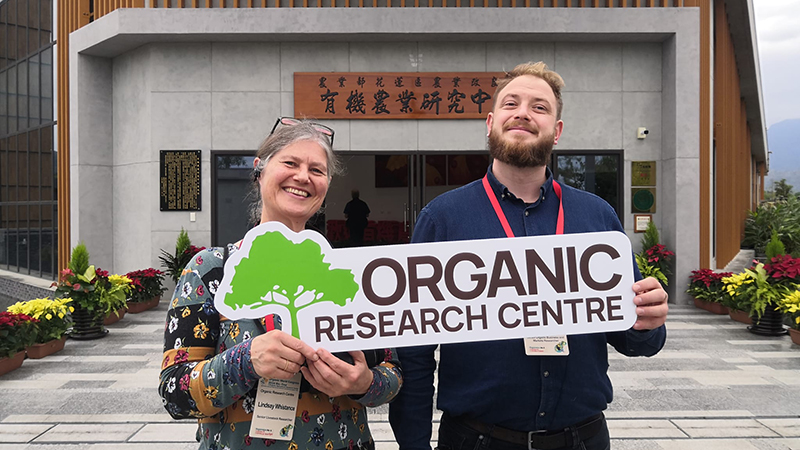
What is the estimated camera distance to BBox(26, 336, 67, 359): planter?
501 centimetres

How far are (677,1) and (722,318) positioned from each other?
4809mm

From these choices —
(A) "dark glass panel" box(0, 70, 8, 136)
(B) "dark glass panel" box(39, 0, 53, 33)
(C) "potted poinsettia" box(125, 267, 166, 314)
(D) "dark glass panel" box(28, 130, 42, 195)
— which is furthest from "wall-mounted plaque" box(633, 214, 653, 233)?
(A) "dark glass panel" box(0, 70, 8, 136)

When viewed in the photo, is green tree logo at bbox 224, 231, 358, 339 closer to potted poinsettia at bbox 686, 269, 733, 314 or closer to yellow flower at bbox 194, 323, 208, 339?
yellow flower at bbox 194, 323, 208, 339

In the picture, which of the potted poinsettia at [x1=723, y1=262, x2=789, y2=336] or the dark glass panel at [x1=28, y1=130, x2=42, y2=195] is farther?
the dark glass panel at [x1=28, y1=130, x2=42, y2=195]

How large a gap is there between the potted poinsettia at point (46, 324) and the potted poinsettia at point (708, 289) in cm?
816

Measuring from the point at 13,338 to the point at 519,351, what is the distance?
5.00m

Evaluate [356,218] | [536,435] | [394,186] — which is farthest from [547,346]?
[356,218]

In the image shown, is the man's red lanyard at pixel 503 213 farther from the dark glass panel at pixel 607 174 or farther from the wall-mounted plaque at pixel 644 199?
the wall-mounted plaque at pixel 644 199

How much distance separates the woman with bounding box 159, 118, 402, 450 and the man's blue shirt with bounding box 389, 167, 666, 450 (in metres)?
0.13

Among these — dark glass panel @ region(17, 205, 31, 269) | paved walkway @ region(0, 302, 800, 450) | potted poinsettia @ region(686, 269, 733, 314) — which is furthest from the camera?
dark glass panel @ region(17, 205, 31, 269)

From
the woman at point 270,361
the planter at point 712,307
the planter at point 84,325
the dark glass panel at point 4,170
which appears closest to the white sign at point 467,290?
the woman at point 270,361

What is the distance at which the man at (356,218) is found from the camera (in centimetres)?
983

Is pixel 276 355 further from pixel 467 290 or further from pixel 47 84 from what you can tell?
pixel 47 84

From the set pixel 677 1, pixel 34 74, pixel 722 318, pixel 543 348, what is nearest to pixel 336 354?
pixel 543 348
